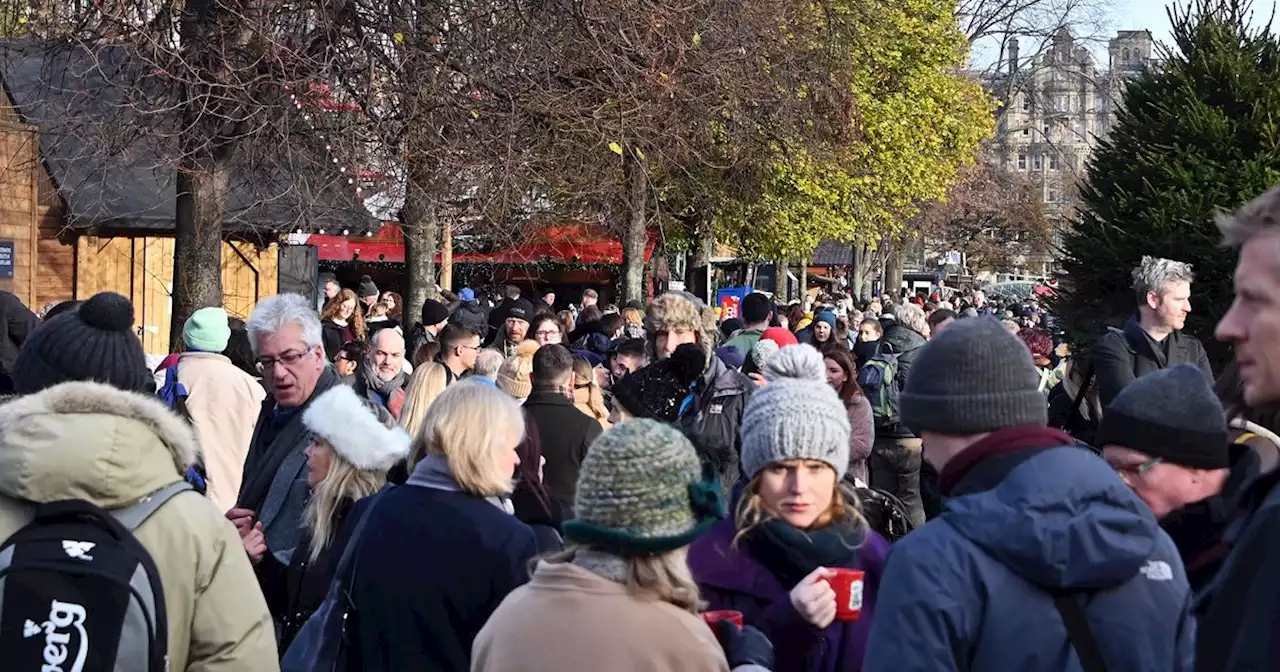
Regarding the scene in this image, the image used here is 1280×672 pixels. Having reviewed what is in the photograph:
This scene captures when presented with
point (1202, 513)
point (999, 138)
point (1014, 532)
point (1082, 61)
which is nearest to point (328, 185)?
point (1202, 513)

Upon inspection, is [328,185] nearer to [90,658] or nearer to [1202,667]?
[90,658]

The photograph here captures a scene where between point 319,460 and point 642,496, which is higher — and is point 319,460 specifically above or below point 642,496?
below

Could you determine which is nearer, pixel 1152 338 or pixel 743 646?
pixel 743 646

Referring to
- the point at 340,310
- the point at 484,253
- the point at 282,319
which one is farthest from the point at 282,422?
the point at 484,253

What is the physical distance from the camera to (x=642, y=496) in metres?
3.05

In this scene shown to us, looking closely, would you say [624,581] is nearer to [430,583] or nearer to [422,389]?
[430,583]

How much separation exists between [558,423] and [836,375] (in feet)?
8.52

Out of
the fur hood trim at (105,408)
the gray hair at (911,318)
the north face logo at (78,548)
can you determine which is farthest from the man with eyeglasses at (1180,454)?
the gray hair at (911,318)

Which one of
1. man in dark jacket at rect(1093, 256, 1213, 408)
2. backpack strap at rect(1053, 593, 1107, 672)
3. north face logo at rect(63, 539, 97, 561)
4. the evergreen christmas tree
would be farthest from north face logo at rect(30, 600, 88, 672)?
the evergreen christmas tree

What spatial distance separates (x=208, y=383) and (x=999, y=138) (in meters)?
67.5

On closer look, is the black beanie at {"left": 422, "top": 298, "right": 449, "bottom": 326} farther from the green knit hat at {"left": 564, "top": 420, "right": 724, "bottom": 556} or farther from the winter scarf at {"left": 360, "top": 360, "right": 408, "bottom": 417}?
the green knit hat at {"left": 564, "top": 420, "right": 724, "bottom": 556}

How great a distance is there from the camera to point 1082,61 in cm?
5706

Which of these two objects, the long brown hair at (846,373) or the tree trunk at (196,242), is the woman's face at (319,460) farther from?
the tree trunk at (196,242)

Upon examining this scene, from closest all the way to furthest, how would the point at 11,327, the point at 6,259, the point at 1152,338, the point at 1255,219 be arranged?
the point at 1255,219, the point at 1152,338, the point at 11,327, the point at 6,259
